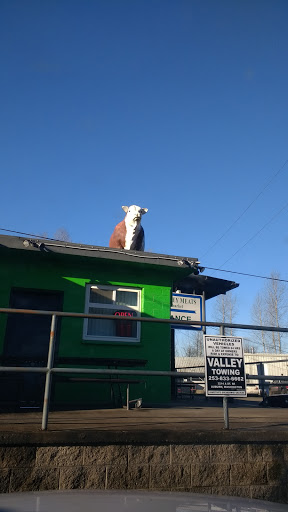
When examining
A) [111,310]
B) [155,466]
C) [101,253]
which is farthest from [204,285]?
[155,466]

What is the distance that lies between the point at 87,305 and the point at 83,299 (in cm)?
17

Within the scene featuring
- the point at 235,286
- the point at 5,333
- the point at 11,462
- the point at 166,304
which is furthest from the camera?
the point at 235,286

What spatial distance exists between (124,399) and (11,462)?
4846 mm

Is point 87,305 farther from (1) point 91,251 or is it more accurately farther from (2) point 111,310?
(1) point 91,251

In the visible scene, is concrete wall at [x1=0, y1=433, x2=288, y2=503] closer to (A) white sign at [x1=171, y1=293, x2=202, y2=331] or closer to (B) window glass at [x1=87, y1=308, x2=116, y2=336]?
(B) window glass at [x1=87, y1=308, x2=116, y2=336]

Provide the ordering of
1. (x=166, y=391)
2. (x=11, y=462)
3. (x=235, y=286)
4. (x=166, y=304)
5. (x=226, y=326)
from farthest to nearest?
1. (x=235, y=286)
2. (x=166, y=304)
3. (x=166, y=391)
4. (x=226, y=326)
5. (x=11, y=462)

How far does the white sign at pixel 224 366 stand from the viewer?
4.46m

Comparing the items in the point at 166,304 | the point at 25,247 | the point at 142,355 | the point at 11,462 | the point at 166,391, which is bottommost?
the point at 11,462

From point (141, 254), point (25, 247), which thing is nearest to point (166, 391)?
point (141, 254)

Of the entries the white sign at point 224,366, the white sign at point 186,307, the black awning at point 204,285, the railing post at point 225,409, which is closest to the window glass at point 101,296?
the white sign at point 186,307

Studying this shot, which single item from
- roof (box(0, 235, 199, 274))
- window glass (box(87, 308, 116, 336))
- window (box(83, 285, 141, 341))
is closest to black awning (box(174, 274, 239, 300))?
roof (box(0, 235, 199, 274))

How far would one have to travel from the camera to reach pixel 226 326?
480 cm

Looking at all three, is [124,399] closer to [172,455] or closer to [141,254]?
[141,254]

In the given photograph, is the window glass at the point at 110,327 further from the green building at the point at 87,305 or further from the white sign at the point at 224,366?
the white sign at the point at 224,366
